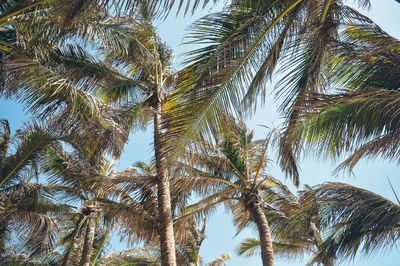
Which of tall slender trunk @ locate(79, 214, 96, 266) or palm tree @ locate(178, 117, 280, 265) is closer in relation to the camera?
palm tree @ locate(178, 117, 280, 265)

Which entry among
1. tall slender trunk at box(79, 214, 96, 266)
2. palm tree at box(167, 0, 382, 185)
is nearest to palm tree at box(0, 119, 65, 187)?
tall slender trunk at box(79, 214, 96, 266)

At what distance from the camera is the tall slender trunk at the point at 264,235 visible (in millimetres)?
8430

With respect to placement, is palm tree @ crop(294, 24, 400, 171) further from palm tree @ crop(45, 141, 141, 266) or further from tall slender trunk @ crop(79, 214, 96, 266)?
tall slender trunk @ crop(79, 214, 96, 266)

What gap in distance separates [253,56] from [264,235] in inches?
215

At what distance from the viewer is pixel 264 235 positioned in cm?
869

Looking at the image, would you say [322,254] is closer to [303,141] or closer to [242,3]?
[303,141]

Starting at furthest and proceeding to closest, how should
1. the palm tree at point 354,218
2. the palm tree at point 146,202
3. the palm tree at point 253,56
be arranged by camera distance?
1. the palm tree at point 146,202
2. the palm tree at point 354,218
3. the palm tree at point 253,56

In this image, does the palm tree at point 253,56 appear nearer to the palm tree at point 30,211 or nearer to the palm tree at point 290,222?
the palm tree at point 290,222

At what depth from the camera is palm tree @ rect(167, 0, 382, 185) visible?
14.5 ft

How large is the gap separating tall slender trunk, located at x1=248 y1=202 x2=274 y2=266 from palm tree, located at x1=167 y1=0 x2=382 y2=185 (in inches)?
157

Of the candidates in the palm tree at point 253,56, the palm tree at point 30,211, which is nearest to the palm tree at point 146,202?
the palm tree at point 30,211

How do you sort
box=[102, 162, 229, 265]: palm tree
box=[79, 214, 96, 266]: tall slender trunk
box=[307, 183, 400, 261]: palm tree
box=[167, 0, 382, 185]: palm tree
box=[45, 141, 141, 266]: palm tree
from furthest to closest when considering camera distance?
box=[79, 214, 96, 266]: tall slender trunk
box=[45, 141, 141, 266]: palm tree
box=[102, 162, 229, 265]: palm tree
box=[307, 183, 400, 261]: palm tree
box=[167, 0, 382, 185]: palm tree

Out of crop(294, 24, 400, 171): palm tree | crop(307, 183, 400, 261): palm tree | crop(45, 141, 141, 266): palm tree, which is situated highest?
crop(45, 141, 141, 266): palm tree

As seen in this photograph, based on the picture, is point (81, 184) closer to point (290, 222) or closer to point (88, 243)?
point (88, 243)
